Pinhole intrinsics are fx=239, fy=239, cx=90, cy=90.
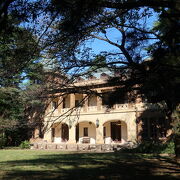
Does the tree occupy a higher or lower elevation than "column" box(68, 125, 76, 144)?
higher

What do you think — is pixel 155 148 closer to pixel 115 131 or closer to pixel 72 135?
pixel 115 131

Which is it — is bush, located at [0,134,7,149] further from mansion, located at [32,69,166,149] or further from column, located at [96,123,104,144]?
column, located at [96,123,104,144]

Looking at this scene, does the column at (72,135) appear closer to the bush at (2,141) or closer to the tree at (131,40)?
the bush at (2,141)

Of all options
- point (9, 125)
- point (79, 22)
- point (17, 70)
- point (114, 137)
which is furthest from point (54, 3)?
point (114, 137)

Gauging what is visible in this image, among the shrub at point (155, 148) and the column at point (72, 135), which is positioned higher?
the column at point (72, 135)

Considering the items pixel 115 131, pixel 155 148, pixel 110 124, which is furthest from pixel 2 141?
pixel 155 148

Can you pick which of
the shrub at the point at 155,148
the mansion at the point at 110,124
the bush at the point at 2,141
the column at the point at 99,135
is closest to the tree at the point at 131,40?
the shrub at the point at 155,148

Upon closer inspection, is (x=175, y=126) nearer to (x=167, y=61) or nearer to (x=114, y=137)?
(x=167, y=61)

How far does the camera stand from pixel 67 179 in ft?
23.0

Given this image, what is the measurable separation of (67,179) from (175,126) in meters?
3.65

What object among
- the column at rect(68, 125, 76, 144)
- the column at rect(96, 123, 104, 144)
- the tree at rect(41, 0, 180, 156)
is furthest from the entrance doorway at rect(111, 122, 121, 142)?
the tree at rect(41, 0, 180, 156)

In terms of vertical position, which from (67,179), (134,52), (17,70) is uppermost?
(134,52)

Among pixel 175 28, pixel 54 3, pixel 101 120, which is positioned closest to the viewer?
pixel 54 3

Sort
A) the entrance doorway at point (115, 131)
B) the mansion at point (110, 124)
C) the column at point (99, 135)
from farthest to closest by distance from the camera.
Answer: the entrance doorway at point (115, 131)
the column at point (99, 135)
the mansion at point (110, 124)
